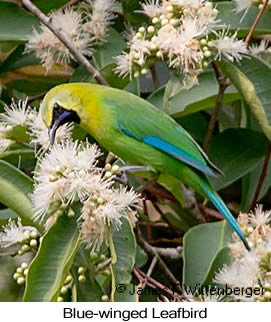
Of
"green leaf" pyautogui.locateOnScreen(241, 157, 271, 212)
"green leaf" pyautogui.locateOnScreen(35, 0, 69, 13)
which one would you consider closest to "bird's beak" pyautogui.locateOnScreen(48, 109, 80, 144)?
"green leaf" pyautogui.locateOnScreen(35, 0, 69, 13)

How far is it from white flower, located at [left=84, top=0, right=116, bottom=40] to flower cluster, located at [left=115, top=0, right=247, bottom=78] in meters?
0.20

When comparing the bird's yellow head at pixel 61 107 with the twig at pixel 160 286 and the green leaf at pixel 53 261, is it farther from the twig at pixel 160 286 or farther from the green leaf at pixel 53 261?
the twig at pixel 160 286

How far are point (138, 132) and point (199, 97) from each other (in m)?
0.18

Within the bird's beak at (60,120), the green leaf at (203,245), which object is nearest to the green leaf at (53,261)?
the bird's beak at (60,120)

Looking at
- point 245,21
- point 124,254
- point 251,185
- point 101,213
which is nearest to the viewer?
point 101,213

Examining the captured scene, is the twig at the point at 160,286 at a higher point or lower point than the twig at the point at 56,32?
lower

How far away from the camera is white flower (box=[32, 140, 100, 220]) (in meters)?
2.12

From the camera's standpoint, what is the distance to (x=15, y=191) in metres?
2.30

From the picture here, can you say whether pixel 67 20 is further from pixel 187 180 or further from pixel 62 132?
pixel 187 180

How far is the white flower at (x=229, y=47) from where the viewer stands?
239 centimetres

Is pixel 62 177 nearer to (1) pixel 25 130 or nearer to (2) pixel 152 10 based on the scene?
(1) pixel 25 130

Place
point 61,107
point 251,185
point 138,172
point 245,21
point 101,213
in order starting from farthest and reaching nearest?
1. point 251,185
2. point 245,21
3. point 138,172
4. point 61,107
5. point 101,213

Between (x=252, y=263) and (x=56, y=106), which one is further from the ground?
(x=56, y=106)

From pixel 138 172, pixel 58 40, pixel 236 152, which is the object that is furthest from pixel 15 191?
pixel 236 152
